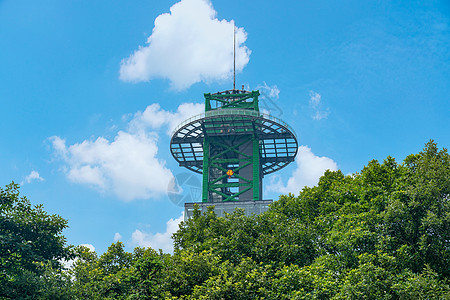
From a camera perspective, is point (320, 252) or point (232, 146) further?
point (232, 146)

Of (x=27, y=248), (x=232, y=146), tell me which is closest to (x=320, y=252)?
(x=27, y=248)

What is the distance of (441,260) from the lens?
1030 inches

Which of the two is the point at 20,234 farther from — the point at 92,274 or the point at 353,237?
the point at 353,237

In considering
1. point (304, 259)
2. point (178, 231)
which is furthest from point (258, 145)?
point (304, 259)

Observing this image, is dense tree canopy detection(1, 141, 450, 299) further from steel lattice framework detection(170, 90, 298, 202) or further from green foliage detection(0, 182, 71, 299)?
steel lattice framework detection(170, 90, 298, 202)

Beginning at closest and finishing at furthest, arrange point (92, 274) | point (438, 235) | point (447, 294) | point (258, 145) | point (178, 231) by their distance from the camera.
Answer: point (447, 294) → point (438, 235) → point (92, 274) → point (178, 231) → point (258, 145)

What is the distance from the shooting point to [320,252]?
3131cm

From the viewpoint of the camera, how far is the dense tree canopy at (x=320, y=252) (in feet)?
84.9

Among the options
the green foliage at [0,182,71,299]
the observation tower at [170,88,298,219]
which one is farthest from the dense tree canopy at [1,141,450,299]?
the observation tower at [170,88,298,219]

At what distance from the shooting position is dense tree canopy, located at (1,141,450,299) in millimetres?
25875

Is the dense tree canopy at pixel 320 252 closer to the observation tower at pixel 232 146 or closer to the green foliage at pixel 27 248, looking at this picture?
the green foliage at pixel 27 248

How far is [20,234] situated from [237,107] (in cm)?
4847

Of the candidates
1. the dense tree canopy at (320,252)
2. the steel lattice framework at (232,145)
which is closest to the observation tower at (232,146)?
the steel lattice framework at (232,145)

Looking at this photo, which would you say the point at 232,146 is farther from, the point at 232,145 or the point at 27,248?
the point at 27,248
